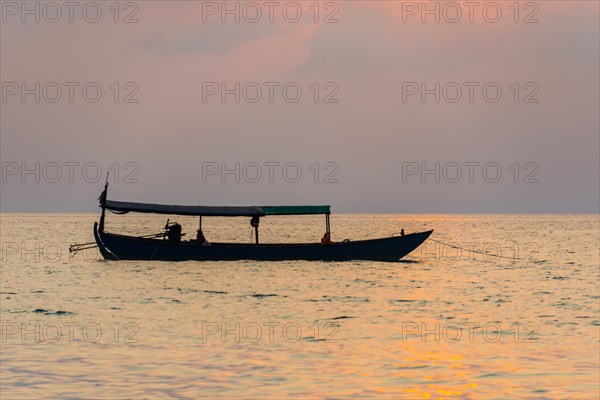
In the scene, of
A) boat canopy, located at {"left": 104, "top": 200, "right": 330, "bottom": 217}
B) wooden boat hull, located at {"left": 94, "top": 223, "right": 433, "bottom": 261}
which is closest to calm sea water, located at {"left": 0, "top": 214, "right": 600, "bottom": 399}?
wooden boat hull, located at {"left": 94, "top": 223, "right": 433, "bottom": 261}

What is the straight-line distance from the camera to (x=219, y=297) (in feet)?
111

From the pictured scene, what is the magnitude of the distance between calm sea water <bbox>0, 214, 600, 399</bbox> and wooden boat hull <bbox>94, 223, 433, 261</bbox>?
2759 mm

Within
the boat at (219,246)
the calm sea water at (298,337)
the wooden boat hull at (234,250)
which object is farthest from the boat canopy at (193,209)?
the calm sea water at (298,337)

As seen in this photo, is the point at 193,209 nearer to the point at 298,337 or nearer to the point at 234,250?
the point at 234,250

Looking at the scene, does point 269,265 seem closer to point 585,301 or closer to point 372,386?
point 585,301

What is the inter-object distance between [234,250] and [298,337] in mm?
25722

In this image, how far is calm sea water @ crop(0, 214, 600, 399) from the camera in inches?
609

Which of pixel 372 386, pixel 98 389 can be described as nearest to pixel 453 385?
pixel 372 386

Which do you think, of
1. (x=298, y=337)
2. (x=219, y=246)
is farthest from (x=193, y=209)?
(x=298, y=337)

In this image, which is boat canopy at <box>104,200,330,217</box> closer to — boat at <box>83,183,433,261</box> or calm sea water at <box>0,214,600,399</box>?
boat at <box>83,183,433,261</box>

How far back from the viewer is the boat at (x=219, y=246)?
4703 cm

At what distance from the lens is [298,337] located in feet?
71.2

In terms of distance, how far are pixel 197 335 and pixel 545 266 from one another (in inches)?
1563

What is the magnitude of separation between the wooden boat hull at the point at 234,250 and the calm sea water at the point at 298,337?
2.76 metres
